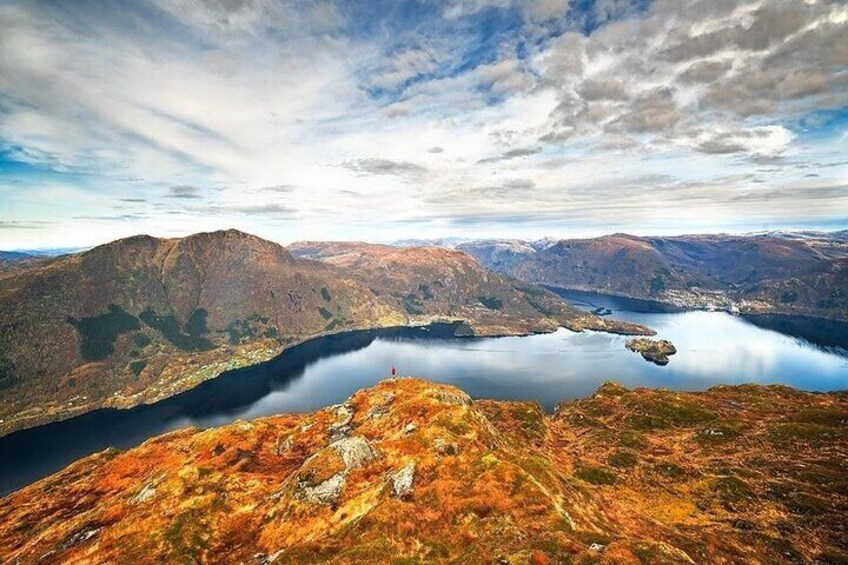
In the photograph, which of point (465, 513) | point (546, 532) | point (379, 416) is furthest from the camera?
point (379, 416)

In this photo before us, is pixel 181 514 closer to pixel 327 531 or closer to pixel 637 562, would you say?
pixel 327 531

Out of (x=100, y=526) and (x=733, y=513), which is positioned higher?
(x=100, y=526)

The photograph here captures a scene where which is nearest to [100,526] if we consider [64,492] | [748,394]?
[64,492]

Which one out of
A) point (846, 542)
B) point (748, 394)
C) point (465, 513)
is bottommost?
point (748, 394)

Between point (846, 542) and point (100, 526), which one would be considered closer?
point (846, 542)

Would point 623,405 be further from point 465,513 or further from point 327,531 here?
point 327,531

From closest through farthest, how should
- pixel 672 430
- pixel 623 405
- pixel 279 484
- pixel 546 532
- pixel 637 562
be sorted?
pixel 637 562 < pixel 546 532 < pixel 279 484 < pixel 672 430 < pixel 623 405
